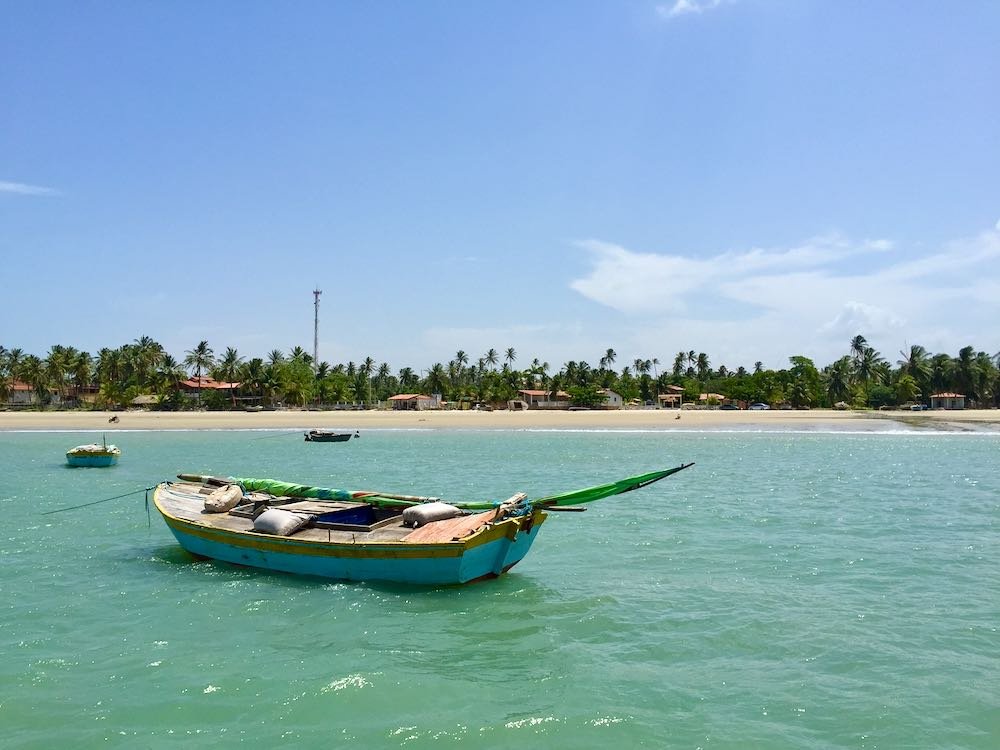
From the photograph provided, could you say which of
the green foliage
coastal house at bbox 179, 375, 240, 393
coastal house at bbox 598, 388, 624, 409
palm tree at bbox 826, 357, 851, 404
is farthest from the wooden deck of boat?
palm tree at bbox 826, 357, 851, 404

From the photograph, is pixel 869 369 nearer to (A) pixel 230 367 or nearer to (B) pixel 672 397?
(B) pixel 672 397

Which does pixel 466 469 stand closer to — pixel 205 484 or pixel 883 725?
pixel 205 484

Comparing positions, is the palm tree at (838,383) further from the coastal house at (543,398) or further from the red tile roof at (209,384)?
the red tile roof at (209,384)

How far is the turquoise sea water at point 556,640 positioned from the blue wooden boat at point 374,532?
420mm

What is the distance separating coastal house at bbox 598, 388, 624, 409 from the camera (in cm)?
10789

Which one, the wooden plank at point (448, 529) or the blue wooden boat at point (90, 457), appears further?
the blue wooden boat at point (90, 457)

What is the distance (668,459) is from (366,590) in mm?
29425

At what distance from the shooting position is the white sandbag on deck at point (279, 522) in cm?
1380

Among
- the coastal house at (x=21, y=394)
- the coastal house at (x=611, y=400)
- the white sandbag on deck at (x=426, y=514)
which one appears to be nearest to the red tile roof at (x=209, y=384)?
the coastal house at (x=21, y=394)

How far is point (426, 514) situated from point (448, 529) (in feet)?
3.15

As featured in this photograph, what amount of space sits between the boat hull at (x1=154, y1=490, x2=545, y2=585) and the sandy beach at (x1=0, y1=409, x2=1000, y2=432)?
2137 inches

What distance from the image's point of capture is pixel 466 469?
34344mm

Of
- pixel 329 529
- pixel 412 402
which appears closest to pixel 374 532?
pixel 329 529

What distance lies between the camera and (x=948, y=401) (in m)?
100
